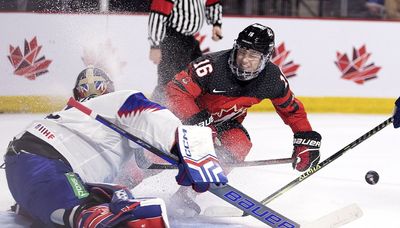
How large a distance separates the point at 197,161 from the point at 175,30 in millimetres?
3279

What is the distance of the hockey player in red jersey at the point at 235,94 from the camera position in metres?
3.15

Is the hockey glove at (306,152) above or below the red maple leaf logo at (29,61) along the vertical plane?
above

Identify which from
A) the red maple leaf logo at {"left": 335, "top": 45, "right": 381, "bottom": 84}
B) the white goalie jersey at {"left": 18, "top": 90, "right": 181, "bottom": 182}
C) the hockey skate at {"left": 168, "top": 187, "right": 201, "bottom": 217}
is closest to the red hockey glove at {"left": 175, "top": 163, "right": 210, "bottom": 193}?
the white goalie jersey at {"left": 18, "top": 90, "right": 181, "bottom": 182}

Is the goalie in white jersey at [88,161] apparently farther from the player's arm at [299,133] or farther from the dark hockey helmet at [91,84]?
the player's arm at [299,133]

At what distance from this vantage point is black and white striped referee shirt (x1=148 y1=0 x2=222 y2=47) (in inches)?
205

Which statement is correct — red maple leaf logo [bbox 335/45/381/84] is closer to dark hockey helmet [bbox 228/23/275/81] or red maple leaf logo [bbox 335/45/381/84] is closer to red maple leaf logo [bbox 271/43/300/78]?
red maple leaf logo [bbox 271/43/300/78]

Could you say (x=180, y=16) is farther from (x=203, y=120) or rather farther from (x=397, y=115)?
(x=397, y=115)

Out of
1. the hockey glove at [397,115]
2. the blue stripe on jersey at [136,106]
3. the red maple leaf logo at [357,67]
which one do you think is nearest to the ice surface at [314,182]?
the hockey glove at [397,115]

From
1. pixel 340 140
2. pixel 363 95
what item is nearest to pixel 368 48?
pixel 363 95

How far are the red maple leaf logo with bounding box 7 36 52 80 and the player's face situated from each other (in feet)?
10.5

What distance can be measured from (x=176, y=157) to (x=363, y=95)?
4.55m

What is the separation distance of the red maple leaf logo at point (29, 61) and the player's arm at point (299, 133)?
3.10 metres

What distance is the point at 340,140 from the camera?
5.25m

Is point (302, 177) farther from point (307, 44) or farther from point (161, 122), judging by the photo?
point (307, 44)
